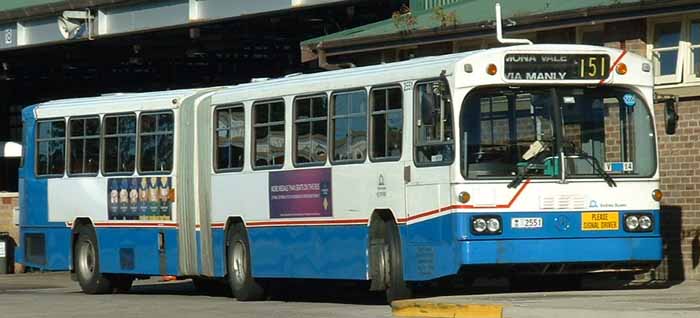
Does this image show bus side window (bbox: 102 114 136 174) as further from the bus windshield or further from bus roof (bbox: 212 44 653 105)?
the bus windshield

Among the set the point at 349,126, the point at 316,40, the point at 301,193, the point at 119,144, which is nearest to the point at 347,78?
the point at 349,126

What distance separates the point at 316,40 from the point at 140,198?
502 centimetres

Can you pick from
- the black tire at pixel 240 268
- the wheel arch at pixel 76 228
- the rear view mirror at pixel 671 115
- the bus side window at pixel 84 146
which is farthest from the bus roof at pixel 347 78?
the wheel arch at pixel 76 228

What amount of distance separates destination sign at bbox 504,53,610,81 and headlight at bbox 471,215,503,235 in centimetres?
147

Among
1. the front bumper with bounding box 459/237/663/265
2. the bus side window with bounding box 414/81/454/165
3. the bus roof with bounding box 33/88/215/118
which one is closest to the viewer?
the front bumper with bounding box 459/237/663/265

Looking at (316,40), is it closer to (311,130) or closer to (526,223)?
(311,130)

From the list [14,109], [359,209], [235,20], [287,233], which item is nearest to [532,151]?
[359,209]

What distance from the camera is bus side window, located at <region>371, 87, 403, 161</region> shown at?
753 inches

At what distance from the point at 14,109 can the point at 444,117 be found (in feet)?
154

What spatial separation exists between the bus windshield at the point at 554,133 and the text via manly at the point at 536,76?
0.40ft

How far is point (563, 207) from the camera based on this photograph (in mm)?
18266

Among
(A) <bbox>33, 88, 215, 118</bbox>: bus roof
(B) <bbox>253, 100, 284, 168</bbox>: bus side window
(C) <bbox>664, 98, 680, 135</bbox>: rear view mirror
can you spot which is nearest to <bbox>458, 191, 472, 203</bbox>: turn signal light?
(C) <bbox>664, 98, 680, 135</bbox>: rear view mirror

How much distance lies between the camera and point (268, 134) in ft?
71.2

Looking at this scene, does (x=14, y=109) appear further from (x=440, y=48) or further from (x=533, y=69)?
(x=533, y=69)
